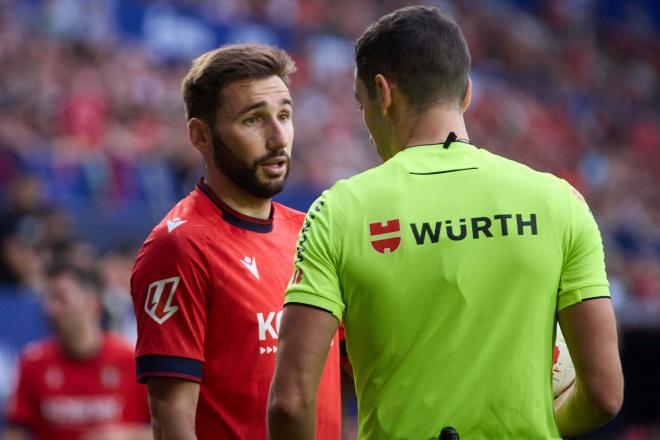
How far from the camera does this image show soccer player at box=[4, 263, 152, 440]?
623 cm

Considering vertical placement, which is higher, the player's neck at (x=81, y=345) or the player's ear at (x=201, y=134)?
the player's ear at (x=201, y=134)

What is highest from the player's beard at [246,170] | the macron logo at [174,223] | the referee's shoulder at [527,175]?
the player's beard at [246,170]

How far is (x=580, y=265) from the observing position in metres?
2.83

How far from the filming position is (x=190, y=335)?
3.49 meters

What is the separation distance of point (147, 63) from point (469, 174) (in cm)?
1081

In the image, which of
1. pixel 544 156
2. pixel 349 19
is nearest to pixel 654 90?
pixel 544 156

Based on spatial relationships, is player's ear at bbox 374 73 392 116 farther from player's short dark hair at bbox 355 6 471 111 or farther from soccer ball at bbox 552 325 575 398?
soccer ball at bbox 552 325 575 398

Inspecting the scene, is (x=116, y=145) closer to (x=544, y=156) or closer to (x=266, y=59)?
(x=266, y=59)

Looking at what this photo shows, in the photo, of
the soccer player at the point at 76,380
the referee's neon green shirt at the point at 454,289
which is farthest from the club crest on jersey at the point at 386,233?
the soccer player at the point at 76,380

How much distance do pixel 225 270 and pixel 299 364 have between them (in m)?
0.90

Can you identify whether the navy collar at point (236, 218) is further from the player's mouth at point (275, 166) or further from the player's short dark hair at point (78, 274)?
the player's short dark hair at point (78, 274)

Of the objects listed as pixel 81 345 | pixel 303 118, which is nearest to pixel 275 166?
pixel 81 345

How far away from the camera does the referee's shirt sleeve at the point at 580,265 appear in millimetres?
2807

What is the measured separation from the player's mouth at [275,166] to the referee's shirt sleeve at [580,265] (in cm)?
121
